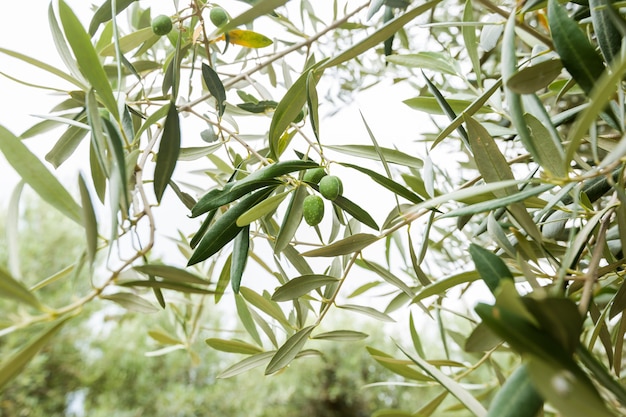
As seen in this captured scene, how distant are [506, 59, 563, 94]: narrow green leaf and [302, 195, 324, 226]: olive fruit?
156 millimetres

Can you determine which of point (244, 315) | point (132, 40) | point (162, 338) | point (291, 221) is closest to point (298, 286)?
point (291, 221)

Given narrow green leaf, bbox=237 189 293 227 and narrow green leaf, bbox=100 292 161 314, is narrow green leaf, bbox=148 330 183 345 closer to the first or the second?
narrow green leaf, bbox=100 292 161 314

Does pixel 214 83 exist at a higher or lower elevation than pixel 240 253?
higher

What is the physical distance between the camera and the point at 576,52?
0.79ft

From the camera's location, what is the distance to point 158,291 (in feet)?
1.31

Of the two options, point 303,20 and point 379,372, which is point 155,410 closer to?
point 379,372

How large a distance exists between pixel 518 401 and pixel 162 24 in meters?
0.37

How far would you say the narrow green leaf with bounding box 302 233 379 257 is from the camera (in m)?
0.35

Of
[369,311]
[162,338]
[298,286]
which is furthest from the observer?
[162,338]

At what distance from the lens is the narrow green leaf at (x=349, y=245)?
35cm

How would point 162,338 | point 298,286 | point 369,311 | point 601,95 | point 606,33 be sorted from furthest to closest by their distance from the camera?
1. point 162,338
2. point 369,311
3. point 298,286
4. point 606,33
5. point 601,95

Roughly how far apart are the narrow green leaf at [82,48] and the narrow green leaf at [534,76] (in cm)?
22

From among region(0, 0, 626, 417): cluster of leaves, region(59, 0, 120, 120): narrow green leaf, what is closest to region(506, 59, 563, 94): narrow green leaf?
region(0, 0, 626, 417): cluster of leaves

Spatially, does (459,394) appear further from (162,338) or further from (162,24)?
(162,338)
